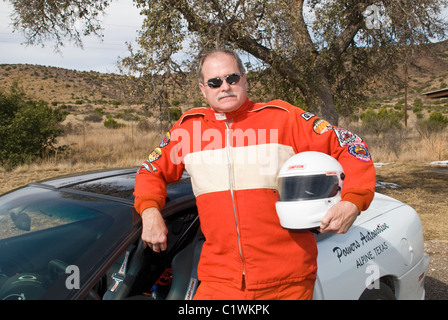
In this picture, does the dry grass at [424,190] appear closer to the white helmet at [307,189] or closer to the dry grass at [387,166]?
the dry grass at [387,166]

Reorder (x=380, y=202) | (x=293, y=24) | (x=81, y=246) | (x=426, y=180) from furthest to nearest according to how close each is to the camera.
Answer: (x=426, y=180)
(x=293, y=24)
(x=380, y=202)
(x=81, y=246)

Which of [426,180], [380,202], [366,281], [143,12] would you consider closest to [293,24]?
[143,12]

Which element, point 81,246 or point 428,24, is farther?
point 428,24

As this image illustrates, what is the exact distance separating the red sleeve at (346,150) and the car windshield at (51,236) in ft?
3.18

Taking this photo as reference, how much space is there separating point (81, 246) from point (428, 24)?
9967 millimetres

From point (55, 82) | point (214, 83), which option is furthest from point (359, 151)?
point (55, 82)

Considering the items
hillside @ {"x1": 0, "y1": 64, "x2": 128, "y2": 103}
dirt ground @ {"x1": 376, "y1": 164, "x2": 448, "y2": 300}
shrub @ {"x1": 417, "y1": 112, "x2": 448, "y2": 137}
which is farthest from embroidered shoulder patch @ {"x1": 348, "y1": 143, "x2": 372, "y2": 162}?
hillside @ {"x1": 0, "y1": 64, "x2": 128, "y2": 103}

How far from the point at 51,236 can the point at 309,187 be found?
1304 millimetres

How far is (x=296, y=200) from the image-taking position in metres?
1.71

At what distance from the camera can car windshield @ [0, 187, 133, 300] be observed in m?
1.70

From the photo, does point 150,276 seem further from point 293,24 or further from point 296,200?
point 293,24

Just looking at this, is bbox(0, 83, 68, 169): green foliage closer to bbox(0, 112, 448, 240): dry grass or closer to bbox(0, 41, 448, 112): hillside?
bbox(0, 112, 448, 240): dry grass
